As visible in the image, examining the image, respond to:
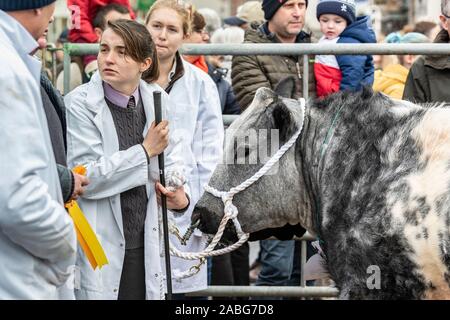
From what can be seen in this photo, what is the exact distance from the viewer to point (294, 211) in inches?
212

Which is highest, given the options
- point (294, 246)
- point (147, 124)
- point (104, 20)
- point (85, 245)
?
point (104, 20)

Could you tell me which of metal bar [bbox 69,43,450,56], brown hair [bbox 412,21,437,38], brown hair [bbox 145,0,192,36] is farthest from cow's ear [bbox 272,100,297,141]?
brown hair [bbox 412,21,437,38]

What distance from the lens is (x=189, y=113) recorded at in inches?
255

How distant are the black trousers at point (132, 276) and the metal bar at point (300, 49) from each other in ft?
6.28

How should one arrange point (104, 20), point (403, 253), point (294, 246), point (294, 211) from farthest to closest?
1. point (104, 20)
2. point (294, 246)
3. point (294, 211)
4. point (403, 253)

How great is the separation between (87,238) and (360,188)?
1.33 m

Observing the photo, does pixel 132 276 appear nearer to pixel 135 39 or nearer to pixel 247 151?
pixel 247 151

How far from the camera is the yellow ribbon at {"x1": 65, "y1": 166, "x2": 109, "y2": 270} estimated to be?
191 inches

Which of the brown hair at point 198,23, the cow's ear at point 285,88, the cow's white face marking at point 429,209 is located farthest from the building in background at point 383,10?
the cow's white face marking at point 429,209

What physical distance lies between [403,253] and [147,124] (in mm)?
1728

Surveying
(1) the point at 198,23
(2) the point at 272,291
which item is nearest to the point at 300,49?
(1) the point at 198,23
